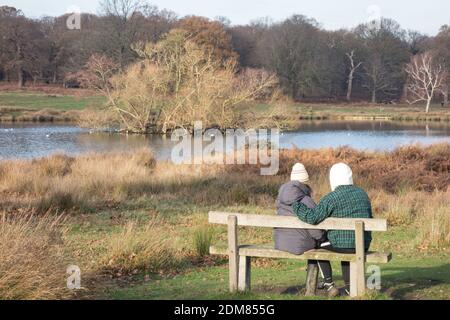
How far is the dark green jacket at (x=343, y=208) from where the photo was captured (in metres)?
6.64

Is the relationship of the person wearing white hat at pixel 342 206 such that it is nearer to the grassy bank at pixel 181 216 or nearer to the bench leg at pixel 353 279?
the bench leg at pixel 353 279

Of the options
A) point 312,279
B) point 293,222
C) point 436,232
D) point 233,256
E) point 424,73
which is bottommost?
point 436,232

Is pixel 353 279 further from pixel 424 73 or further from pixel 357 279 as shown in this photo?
pixel 424 73

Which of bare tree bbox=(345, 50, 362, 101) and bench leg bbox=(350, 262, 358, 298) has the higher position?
bare tree bbox=(345, 50, 362, 101)

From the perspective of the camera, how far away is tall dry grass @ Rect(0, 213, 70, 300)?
6383 mm

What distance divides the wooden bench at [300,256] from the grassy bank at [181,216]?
23 centimetres

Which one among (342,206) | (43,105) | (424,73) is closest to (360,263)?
(342,206)

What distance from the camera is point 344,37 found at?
3455 inches

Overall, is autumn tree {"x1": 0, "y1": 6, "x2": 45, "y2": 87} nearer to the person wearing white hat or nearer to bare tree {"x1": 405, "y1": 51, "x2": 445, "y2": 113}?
bare tree {"x1": 405, "y1": 51, "x2": 445, "y2": 113}

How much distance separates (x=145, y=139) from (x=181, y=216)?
82.2 ft

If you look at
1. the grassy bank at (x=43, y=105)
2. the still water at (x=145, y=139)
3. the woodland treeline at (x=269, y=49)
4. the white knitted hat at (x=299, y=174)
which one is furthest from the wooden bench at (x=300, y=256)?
the woodland treeline at (x=269, y=49)

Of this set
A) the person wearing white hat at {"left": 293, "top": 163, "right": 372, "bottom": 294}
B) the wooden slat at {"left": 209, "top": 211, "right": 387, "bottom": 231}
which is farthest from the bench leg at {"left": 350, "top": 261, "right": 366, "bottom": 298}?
the wooden slat at {"left": 209, "top": 211, "right": 387, "bottom": 231}

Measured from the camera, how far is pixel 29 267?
6617mm

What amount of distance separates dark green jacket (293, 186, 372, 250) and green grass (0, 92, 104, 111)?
1941 inches
